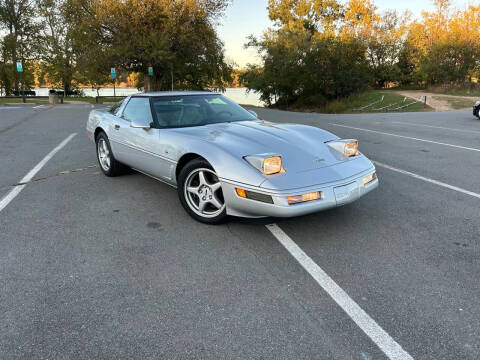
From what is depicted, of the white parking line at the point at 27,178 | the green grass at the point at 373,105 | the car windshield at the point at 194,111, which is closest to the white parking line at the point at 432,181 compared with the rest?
the car windshield at the point at 194,111

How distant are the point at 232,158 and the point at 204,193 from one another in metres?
0.54

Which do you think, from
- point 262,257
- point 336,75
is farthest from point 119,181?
point 336,75

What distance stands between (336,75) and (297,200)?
125ft

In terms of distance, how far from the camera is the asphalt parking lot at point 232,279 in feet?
6.43

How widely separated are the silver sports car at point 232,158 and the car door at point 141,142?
0.01 metres

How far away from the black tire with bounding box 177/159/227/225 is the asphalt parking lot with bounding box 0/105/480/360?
129 mm

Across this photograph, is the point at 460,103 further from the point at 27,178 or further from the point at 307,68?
the point at 27,178

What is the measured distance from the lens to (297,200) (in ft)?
9.65

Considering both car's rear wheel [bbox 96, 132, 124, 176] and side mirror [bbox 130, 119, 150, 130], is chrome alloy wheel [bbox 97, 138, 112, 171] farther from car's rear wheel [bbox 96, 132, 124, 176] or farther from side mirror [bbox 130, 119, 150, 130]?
side mirror [bbox 130, 119, 150, 130]

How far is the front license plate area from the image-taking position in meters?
3.11

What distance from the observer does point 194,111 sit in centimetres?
434

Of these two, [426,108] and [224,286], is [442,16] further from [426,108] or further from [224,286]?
[224,286]

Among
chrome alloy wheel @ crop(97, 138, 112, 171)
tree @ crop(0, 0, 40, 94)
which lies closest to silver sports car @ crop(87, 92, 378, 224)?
chrome alloy wheel @ crop(97, 138, 112, 171)

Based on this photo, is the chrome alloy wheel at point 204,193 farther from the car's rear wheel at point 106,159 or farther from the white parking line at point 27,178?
the white parking line at point 27,178
